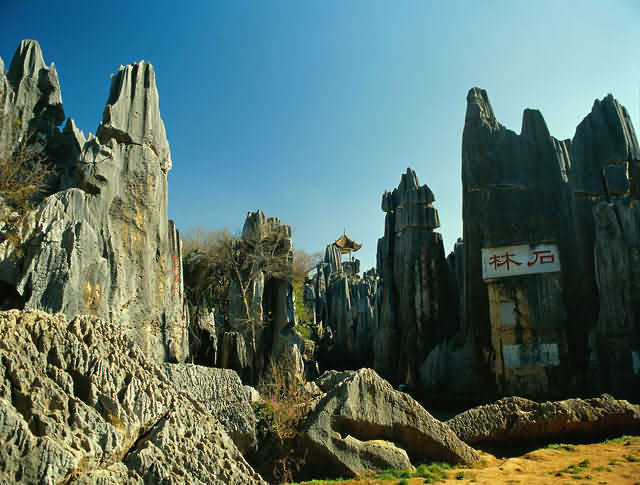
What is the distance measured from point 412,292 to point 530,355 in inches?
236

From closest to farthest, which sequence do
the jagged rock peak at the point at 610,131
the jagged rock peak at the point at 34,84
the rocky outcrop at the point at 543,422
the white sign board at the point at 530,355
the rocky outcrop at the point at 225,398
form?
the rocky outcrop at the point at 225,398, the rocky outcrop at the point at 543,422, the jagged rock peak at the point at 34,84, the white sign board at the point at 530,355, the jagged rock peak at the point at 610,131

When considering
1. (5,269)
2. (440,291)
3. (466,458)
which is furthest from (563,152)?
(5,269)

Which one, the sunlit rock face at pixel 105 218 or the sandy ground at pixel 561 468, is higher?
the sunlit rock face at pixel 105 218

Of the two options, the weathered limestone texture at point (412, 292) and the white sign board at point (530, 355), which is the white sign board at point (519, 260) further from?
the weathered limestone texture at point (412, 292)

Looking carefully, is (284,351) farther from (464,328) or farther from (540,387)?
(540,387)

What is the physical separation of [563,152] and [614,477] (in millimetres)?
14309

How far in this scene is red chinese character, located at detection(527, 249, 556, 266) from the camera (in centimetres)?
1463

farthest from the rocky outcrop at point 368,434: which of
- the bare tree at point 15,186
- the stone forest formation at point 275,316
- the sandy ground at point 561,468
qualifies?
the bare tree at point 15,186

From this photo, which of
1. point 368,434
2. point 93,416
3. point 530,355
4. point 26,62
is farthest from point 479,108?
point 93,416

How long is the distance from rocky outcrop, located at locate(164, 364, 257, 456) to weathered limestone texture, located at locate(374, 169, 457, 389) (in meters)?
12.6

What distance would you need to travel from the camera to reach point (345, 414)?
6855 millimetres

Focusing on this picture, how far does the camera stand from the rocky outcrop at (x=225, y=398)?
6145 mm

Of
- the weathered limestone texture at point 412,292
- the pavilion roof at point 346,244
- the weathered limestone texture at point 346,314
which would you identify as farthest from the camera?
the pavilion roof at point 346,244

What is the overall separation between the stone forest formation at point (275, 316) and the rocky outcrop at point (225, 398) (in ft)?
0.10
